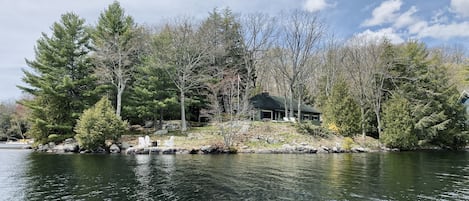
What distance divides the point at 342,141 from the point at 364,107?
9.33 m

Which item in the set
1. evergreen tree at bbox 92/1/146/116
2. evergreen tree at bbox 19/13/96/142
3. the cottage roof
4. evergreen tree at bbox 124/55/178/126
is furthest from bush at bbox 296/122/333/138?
evergreen tree at bbox 19/13/96/142

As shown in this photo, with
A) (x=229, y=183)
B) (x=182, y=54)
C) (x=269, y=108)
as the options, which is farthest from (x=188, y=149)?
(x=269, y=108)

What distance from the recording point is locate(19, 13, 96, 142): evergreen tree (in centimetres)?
3603

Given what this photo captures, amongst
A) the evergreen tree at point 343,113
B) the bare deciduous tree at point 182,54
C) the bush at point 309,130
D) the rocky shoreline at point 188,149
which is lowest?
the rocky shoreline at point 188,149

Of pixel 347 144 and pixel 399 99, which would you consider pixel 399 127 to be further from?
pixel 347 144

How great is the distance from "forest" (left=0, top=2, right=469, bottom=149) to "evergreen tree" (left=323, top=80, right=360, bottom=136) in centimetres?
12

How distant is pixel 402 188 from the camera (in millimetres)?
14023

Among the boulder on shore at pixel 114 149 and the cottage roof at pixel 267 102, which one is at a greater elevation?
the cottage roof at pixel 267 102

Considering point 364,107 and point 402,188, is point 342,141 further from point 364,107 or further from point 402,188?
point 402,188

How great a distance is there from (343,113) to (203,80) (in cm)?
1716

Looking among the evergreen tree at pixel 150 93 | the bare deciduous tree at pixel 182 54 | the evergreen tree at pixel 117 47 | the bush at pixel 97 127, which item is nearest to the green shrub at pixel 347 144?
the bare deciduous tree at pixel 182 54

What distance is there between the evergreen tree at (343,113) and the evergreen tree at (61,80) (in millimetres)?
27572

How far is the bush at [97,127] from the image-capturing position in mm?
31188

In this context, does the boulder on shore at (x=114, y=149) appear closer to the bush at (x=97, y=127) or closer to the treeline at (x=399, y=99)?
the bush at (x=97, y=127)
